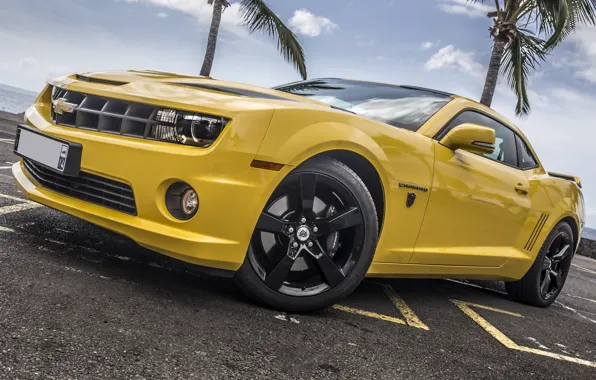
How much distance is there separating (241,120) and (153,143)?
0.39m

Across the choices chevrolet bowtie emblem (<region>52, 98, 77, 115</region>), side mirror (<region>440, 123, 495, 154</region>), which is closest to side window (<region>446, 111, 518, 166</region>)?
side mirror (<region>440, 123, 495, 154</region>)

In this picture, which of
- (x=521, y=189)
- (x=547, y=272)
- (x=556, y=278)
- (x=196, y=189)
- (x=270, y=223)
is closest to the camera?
(x=196, y=189)

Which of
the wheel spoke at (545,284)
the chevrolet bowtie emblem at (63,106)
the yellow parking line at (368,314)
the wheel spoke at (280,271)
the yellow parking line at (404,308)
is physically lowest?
the yellow parking line at (404,308)

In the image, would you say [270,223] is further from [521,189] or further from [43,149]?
[521,189]

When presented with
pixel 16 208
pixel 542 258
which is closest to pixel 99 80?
pixel 16 208

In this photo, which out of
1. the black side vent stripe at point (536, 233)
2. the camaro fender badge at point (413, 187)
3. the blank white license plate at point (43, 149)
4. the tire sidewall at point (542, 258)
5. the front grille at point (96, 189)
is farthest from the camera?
the tire sidewall at point (542, 258)

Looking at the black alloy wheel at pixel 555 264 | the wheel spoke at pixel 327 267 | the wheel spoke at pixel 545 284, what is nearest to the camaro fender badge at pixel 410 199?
the wheel spoke at pixel 327 267

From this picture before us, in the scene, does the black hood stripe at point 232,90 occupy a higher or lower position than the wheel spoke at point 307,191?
higher

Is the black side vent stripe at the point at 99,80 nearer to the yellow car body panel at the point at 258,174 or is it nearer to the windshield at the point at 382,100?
the yellow car body panel at the point at 258,174

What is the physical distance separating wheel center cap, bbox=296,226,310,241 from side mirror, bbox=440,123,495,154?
1.11 metres

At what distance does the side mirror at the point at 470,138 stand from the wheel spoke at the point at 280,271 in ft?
4.07

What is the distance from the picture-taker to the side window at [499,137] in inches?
152

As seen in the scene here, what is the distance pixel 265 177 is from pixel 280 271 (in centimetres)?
46

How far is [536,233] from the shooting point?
4.32m
